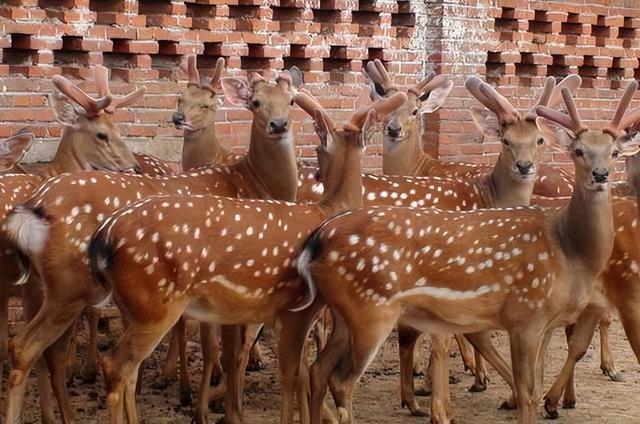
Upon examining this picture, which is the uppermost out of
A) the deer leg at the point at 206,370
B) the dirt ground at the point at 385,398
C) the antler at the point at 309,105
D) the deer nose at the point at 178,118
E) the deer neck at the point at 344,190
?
the antler at the point at 309,105

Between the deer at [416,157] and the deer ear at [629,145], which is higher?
the deer ear at [629,145]

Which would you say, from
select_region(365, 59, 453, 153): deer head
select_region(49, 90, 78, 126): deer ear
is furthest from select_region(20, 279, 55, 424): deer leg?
select_region(365, 59, 453, 153): deer head

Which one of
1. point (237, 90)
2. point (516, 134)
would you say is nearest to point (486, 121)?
point (516, 134)

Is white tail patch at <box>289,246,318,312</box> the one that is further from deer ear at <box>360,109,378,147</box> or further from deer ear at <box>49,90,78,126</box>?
deer ear at <box>49,90,78,126</box>

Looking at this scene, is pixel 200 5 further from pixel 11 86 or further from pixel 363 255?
pixel 363 255

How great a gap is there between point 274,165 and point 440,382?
62.1 inches

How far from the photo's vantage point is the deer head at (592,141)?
24.6ft

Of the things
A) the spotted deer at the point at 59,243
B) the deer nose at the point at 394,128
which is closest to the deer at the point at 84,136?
the spotted deer at the point at 59,243

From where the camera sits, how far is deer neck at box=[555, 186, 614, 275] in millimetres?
7441

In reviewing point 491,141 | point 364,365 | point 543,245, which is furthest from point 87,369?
point 491,141

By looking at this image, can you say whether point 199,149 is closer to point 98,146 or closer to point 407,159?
point 98,146

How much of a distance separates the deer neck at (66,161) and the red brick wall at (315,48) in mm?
622

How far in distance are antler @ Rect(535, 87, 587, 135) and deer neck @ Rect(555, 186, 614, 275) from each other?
43cm

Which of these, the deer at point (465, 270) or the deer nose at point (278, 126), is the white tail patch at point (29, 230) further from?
the deer nose at point (278, 126)
